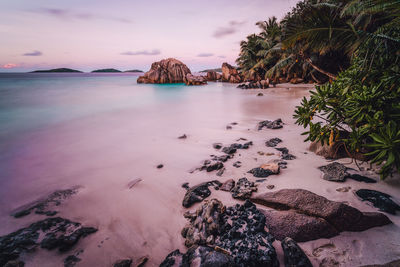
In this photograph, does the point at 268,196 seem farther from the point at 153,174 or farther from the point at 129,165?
the point at 129,165

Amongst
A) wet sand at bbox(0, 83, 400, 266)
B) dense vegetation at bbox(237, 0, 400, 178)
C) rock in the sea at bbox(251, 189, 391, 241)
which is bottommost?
wet sand at bbox(0, 83, 400, 266)

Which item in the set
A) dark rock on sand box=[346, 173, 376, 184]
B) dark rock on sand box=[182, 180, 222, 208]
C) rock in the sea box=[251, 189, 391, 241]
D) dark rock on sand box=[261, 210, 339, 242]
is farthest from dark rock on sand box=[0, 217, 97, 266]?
dark rock on sand box=[346, 173, 376, 184]

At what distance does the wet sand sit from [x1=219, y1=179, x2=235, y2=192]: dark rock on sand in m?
0.13

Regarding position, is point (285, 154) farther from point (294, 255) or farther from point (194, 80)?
point (194, 80)

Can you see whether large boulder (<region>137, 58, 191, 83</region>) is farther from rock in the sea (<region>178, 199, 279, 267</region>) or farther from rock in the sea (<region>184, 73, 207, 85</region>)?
rock in the sea (<region>178, 199, 279, 267</region>)

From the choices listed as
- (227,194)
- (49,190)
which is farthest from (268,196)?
(49,190)

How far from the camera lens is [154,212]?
269 centimetres

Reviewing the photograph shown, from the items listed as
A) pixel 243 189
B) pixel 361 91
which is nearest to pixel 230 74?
pixel 361 91

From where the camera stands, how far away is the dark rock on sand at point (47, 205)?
279 cm

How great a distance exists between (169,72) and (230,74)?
46.6 ft

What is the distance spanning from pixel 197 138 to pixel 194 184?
276 cm

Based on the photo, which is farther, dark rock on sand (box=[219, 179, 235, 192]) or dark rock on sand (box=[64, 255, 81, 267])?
dark rock on sand (box=[219, 179, 235, 192])

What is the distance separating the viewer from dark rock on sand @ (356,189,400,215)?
2.12m

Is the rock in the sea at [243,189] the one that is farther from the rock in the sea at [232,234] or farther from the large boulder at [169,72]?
the large boulder at [169,72]
